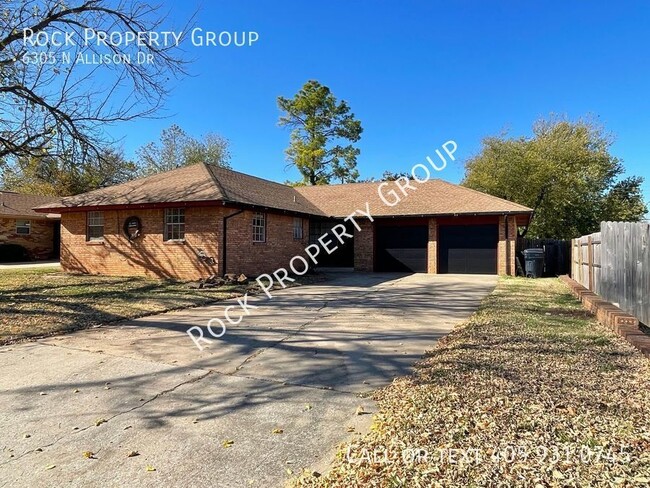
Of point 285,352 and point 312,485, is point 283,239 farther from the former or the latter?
point 312,485

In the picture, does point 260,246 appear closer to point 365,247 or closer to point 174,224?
point 174,224

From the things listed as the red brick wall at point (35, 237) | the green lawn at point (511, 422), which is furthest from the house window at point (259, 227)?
the red brick wall at point (35, 237)

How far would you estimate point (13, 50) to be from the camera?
10.6 m

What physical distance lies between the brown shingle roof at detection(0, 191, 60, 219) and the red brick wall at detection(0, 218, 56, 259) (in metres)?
0.63

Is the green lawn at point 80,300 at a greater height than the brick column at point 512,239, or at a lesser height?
lesser

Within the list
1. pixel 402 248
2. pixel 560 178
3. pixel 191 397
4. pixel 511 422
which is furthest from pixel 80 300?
pixel 560 178

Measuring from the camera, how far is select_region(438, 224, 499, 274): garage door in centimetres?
1781

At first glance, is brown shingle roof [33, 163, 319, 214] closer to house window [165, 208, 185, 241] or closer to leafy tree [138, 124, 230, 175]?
house window [165, 208, 185, 241]

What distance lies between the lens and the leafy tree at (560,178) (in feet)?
90.7

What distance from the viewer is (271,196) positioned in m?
17.7

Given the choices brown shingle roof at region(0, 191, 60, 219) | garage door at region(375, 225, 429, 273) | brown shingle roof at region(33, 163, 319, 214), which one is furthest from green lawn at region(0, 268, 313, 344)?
brown shingle roof at region(0, 191, 60, 219)

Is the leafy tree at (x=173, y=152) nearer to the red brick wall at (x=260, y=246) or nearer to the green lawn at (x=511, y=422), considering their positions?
the red brick wall at (x=260, y=246)

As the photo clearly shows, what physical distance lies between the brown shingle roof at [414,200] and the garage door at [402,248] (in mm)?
967

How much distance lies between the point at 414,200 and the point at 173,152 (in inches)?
1127
